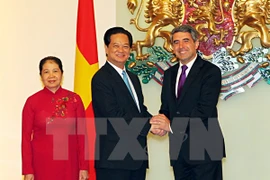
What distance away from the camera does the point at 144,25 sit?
399 cm

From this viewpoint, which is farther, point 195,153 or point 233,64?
point 233,64

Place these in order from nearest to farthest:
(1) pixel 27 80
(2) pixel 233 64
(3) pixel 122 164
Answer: (3) pixel 122 164 → (2) pixel 233 64 → (1) pixel 27 80

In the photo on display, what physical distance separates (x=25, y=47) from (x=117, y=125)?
5.77ft

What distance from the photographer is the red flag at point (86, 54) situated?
3.67 meters

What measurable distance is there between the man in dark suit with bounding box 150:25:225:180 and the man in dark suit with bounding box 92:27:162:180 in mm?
204

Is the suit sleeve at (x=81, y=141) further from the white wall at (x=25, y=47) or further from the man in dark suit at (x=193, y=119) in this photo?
the white wall at (x=25, y=47)

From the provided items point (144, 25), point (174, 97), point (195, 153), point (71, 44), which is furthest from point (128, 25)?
point (195, 153)

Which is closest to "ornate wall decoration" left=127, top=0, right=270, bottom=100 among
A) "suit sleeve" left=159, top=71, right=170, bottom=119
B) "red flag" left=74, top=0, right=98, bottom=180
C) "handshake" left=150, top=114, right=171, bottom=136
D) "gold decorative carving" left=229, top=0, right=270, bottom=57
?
"gold decorative carving" left=229, top=0, right=270, bottom=57

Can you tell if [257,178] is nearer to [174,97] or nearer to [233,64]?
[233,64]

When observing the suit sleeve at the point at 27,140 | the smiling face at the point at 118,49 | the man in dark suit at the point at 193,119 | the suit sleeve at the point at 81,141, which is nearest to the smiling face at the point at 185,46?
the man in dark suit at the point at 193,119

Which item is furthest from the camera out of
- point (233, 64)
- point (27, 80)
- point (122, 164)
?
point (27, 80)

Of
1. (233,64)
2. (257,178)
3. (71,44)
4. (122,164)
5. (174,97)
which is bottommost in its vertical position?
(257,178)

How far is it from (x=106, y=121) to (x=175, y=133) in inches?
18.9

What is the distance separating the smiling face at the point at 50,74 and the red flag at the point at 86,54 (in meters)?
0.78
